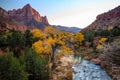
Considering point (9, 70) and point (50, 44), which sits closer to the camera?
point (9, 70)

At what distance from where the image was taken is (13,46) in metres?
47.2

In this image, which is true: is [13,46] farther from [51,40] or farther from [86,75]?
[86,75]

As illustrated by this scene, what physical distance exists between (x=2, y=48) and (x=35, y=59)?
68.0ft

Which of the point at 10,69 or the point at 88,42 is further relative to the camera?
the point at 88,42

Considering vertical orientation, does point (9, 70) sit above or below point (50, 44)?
below

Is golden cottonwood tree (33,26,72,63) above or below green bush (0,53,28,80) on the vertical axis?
above

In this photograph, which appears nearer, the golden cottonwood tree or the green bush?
the green bush

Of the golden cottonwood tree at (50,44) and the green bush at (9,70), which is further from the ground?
the golden cottonwood tree at (50,44)

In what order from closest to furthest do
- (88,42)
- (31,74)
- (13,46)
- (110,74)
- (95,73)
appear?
(31,74) < (110,74) < (95,73) < (13,46) < (88,42)

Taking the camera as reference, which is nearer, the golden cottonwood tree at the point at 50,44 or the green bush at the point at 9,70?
the green bush at the point at 9,70

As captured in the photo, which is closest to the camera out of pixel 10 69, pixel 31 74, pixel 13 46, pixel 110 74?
pixel 10 69

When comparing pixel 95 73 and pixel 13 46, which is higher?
pixel 13 46

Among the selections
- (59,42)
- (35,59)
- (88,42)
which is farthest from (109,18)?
(35,59)

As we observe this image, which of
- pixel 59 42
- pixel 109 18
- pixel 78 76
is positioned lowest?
pixel 78 76
